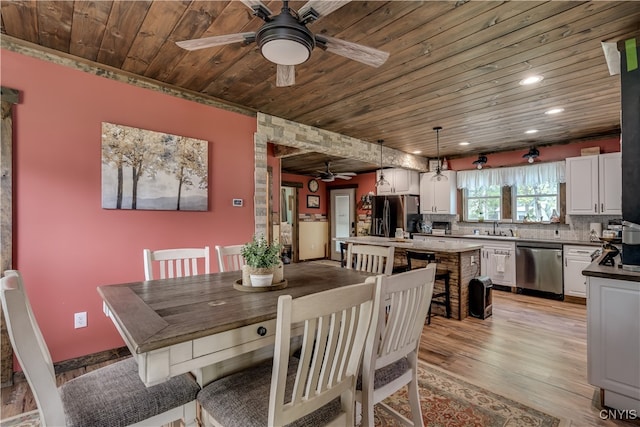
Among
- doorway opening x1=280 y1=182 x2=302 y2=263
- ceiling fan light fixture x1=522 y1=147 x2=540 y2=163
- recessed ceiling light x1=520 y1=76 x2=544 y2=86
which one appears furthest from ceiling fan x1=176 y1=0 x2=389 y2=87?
doorway opening x1=280 y1=182 x2=302 y2=263

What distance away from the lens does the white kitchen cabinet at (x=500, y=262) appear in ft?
16.6

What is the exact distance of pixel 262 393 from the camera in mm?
1246

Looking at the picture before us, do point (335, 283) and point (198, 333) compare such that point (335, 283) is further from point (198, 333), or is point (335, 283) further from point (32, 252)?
point (32, 252)

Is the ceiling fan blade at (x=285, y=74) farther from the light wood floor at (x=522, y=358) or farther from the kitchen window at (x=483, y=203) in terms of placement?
the kitchen window at (x=483, y=203)

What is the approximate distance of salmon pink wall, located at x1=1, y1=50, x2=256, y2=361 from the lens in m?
2.29

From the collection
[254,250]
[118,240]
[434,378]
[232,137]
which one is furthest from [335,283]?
[232,137]

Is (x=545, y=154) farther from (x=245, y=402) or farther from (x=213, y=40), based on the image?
(x=245, y=402)

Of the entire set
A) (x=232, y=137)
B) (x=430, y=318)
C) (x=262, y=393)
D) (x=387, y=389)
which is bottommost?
(x=430, y=318)

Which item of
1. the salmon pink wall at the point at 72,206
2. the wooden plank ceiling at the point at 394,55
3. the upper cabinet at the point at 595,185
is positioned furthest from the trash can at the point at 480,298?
the salmon pink wall at the point at 72,206

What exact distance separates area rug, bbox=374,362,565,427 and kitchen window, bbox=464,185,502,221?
14.6ft

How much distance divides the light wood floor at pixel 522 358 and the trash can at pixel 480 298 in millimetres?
115

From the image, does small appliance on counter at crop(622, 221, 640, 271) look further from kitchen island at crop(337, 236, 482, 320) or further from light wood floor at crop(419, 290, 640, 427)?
kitchen island at crop(337, 236, 482, 320)

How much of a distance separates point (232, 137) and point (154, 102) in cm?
82

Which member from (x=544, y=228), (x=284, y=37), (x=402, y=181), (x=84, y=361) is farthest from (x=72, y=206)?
(x=544, y=228)
